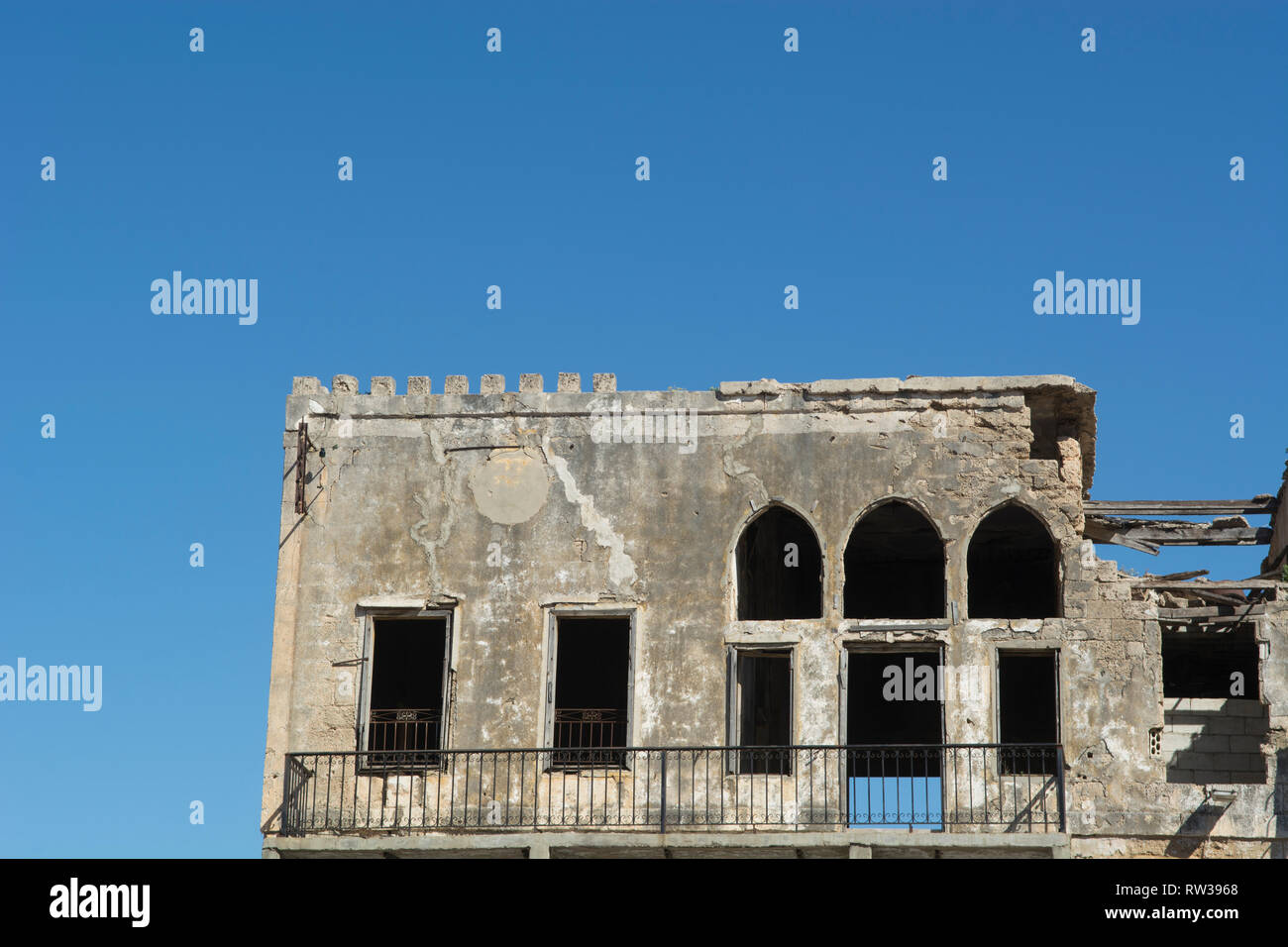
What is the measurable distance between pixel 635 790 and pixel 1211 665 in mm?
9579

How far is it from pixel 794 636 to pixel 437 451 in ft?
17.5

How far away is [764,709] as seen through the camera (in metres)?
28.3

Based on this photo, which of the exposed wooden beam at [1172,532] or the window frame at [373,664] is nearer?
the window frame at [373,664]

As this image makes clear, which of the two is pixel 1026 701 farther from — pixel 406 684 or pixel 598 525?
pixel 406 684

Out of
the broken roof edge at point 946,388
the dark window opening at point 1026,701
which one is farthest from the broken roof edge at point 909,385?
the dark window opening at point 1026,701

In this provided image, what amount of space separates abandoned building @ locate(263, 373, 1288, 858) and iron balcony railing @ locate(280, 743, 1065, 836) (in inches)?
1.5

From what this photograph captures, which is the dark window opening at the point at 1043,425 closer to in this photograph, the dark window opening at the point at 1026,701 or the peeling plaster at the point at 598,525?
the dark window opening at the point at 1026,701

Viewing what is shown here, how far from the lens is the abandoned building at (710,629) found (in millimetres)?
24016

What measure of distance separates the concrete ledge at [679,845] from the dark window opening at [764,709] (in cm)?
102

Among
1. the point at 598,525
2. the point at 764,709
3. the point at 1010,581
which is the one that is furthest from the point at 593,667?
the point at 1010,581

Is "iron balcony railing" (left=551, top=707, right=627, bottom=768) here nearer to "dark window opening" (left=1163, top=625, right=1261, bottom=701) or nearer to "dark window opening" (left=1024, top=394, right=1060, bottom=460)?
"dark window opening" (left=1024, top=394, right=1060, bottom=460)
